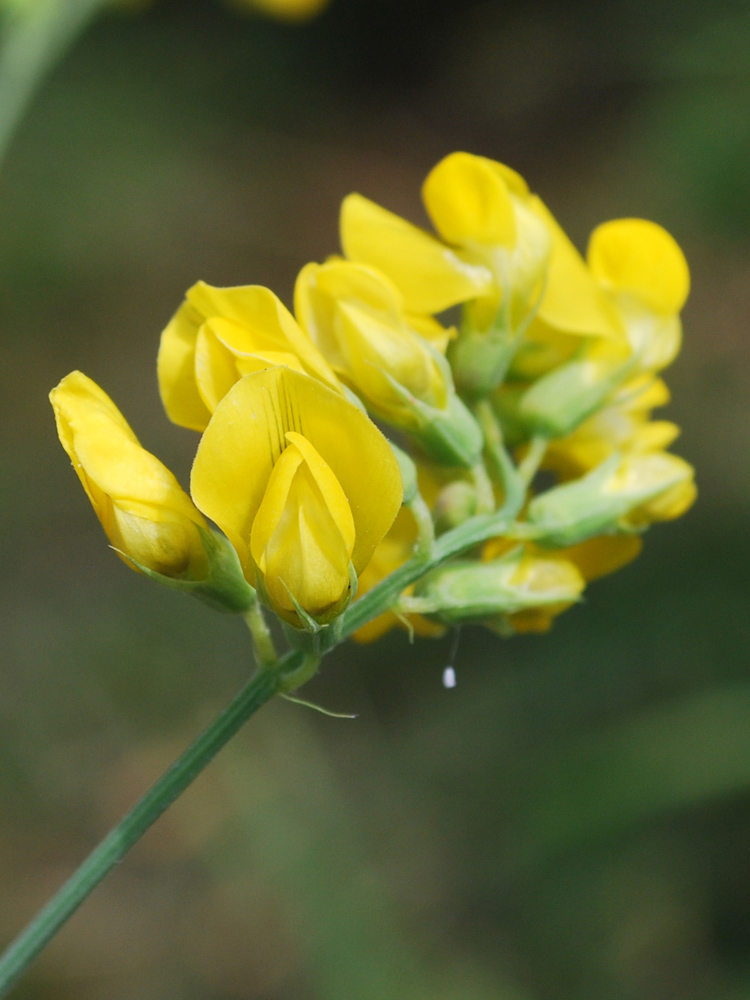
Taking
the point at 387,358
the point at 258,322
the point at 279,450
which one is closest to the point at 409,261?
the point at 387,358

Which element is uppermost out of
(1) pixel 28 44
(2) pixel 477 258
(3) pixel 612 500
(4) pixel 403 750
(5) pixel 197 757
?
(1) pixel 28 44

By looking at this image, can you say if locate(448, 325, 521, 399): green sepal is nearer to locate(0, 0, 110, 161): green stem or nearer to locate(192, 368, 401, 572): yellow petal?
locate(192, 368, 401, 572): yellow petal

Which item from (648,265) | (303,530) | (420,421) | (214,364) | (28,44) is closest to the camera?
(303,530)

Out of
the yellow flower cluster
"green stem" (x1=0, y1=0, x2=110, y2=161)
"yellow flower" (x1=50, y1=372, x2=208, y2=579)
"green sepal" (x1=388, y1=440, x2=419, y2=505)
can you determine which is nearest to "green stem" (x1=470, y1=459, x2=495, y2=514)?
the yellow flower cluster

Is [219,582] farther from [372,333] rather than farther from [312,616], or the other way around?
[372,333]

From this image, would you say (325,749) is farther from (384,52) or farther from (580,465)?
(384,52)

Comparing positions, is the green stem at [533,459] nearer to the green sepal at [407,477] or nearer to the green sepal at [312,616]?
the green sepal at [407,477]

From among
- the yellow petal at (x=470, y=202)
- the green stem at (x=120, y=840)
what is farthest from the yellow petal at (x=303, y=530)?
the yellow petal at (x=470, y=202)
